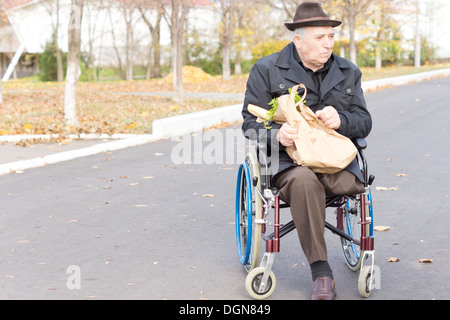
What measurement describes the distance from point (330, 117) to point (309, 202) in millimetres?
552

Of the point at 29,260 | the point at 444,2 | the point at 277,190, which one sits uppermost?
the point at 444,2

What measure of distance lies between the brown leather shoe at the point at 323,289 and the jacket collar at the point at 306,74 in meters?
1.18

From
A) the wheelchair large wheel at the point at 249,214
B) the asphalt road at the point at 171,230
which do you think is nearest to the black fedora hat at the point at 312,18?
the wheelchair large wheel at the point at 249,214

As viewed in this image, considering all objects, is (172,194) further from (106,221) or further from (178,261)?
(178,261)

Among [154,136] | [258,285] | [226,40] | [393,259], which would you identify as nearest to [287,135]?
[258,285]

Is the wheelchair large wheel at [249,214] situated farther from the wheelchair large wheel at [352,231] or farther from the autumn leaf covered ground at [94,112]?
the autumn leaf covered ground at [94,112]

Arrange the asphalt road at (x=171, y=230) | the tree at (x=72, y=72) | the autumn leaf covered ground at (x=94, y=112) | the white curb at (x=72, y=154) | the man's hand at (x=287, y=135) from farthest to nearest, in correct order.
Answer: the tree at (x=72, y=72) < the autumn leaf covered ground at (x=94, y=112) < the white curb at (x=72, y=154) < the asphalt road at (x=171, y=230) < the man's hand at (x=287, y=135)

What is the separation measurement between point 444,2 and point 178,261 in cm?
4506

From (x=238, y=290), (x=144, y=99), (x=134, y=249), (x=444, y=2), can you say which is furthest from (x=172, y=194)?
(x=444, y=2)

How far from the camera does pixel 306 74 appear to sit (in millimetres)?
4473

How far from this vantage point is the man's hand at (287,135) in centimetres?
413

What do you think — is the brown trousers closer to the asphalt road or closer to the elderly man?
the elderly man

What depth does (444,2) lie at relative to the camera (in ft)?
151

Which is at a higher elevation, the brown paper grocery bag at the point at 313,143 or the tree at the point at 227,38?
the tree at the point at 227,38
